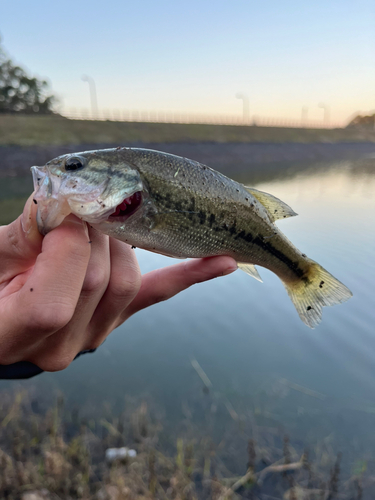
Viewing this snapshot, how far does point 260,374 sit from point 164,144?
118 ft

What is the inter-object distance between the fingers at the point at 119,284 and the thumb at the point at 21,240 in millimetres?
477

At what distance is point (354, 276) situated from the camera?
9242 millimetres

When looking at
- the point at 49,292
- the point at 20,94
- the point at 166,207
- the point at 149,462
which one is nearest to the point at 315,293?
the point at 166,207

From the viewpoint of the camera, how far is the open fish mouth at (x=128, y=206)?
2100 mm

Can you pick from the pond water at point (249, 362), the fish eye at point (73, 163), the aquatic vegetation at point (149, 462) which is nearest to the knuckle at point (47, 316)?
the fish eye at point (73, 163)

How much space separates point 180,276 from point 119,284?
537 mm

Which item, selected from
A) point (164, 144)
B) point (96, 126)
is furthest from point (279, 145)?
point (96, 126)

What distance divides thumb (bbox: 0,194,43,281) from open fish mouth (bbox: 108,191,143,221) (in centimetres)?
49

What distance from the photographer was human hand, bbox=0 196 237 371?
1.64 meters

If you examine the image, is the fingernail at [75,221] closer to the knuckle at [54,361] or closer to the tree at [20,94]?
the knuckle at [54,361]

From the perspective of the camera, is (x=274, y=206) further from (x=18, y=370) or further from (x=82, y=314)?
(x=18, y=370)

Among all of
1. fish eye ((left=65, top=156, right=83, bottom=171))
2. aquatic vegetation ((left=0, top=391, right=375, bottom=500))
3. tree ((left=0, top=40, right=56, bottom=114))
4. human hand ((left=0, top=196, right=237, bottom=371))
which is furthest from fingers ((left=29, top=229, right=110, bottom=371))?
tree ((left=0, top=40, right=56, bottom=114))

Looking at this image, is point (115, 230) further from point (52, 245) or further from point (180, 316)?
point (180, 316)

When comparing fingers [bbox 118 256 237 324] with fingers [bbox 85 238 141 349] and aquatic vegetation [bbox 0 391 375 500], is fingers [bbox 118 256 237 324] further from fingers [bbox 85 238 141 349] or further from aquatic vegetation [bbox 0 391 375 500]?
aquatic vegetation [bbox 0 391 375 500]
